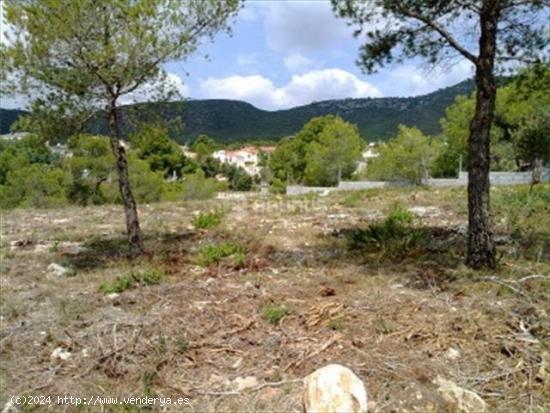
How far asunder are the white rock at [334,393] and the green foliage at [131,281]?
11.8ft

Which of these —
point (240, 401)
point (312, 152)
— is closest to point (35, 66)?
point (240, 401)

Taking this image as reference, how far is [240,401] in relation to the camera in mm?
3627

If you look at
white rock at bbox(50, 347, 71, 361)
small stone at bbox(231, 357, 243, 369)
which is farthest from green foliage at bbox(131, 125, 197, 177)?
small stone at bbox(231, 357, 243, 369)

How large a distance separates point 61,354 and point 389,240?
4.95m

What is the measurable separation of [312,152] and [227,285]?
42.2 metres

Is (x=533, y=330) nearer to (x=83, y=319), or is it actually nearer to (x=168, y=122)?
(x=83, y=319)

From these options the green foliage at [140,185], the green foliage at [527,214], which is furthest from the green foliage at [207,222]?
the green foliage at [140,185]

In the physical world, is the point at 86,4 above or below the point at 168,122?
above

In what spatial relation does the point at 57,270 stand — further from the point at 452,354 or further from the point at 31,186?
the point at 31,186

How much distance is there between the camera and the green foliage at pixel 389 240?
24.0 feet

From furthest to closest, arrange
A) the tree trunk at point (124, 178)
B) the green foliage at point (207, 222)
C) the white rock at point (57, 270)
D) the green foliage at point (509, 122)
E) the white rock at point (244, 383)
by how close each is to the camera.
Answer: the green foliage at point (207, 222) → the tree trunk at point (124, 178) → the white rock at point (57, 270) → the green foliage at point (509, 122) → the white rock at point (244, 383)

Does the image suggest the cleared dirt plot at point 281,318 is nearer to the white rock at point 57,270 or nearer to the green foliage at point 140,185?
the white rock at point 57,270

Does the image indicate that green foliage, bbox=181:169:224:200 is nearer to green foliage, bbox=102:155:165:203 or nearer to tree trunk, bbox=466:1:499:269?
green foliage, bbox=102:155:165:203

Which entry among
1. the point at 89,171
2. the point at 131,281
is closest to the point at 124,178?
the point at 131,281
